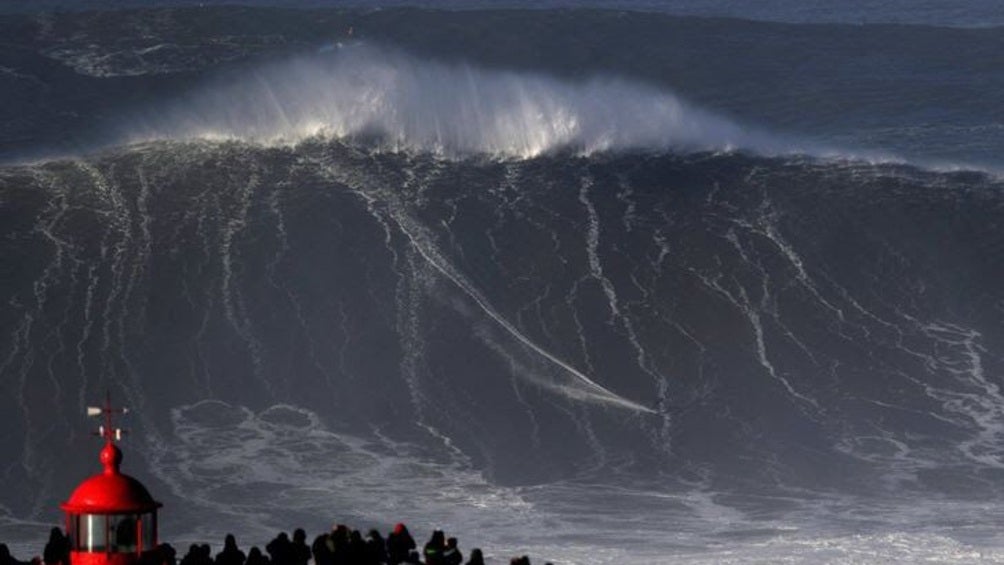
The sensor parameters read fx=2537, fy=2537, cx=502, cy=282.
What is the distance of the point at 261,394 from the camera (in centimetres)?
2805

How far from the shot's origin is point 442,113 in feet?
133

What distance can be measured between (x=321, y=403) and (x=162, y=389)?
1.78 m

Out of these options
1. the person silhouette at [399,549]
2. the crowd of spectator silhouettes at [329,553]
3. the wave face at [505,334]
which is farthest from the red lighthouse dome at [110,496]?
the wave face at [505,334]

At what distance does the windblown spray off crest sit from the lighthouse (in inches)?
1019

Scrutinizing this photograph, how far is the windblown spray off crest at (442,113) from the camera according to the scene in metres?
39.2

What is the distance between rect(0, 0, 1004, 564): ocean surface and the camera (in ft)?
81.3

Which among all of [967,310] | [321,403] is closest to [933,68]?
[967,310]

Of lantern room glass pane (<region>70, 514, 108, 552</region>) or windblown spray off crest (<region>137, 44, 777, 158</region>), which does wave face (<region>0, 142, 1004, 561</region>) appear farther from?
lantern room glass pane (<region>70, 514, 108, 552</region>)

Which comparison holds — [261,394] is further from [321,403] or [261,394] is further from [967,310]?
[967,310]

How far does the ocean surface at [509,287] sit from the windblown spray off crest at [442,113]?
97mm

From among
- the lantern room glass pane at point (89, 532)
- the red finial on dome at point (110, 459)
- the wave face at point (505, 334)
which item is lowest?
the lantern room glass pane at point (89, 532)

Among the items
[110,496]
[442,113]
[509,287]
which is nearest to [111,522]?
[110,496]

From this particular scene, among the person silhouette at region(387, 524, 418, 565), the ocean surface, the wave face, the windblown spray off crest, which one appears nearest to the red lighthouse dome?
the person silhouette at region(387, 524, 418, 565)

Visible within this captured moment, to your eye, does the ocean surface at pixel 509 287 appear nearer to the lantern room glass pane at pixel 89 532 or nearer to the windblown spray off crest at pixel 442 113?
the windblown spray off crest at pixel 442 113
